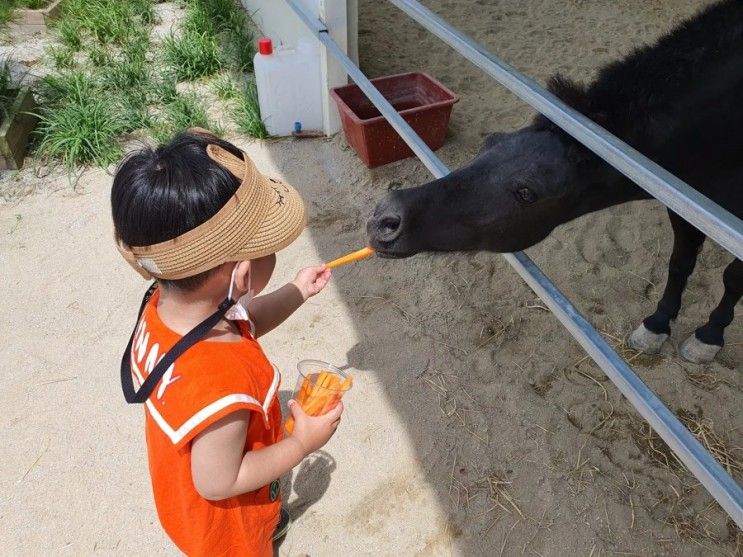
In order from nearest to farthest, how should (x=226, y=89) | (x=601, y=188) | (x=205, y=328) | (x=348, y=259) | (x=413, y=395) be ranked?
(x=205, y=328), (x=348, y=259), (x=601, y=188), (x=413, y=395), (x=226, y=89)

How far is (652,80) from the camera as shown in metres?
1.94

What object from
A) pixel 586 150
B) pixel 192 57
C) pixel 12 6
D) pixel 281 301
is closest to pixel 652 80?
pixel 586 150

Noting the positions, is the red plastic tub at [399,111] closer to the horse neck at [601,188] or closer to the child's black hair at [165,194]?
the horse neck at [601,188]

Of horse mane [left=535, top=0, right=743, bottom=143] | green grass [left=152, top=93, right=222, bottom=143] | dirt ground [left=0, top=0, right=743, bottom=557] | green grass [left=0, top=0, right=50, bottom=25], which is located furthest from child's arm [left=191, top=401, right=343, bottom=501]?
green grass [left=0, top=0, right=50, bottom=25]

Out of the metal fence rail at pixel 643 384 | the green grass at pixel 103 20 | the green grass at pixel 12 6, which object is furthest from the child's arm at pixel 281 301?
the green grass at pixel 12 6

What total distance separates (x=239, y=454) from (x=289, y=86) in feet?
10.8

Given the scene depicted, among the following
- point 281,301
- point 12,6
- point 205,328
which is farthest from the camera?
point 12,6

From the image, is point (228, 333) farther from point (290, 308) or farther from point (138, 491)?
point (138, 491)

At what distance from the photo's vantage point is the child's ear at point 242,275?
1.22 meters

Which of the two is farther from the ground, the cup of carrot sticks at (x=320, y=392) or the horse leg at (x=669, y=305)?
the cup of carrot sticks at (x=320, y=392)

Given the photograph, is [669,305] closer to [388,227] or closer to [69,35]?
[388,227]

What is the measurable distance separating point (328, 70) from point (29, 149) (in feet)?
7.48

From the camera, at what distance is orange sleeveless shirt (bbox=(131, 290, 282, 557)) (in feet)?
3.82

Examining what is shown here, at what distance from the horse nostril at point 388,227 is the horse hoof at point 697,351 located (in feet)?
5.41
